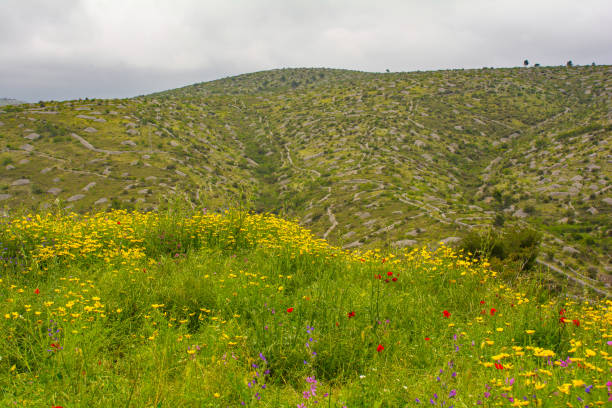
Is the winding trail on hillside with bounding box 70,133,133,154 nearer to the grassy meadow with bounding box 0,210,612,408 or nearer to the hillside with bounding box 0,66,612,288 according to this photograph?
the hillside with bounding box 0,66,612,288

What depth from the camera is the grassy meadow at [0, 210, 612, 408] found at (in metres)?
2.72

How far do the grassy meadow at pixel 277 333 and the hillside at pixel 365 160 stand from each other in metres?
2.83

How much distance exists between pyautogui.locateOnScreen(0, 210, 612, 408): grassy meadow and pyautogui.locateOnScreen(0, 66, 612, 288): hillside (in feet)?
9.30

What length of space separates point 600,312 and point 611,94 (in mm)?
66476

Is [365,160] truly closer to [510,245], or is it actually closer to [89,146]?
[510,245]

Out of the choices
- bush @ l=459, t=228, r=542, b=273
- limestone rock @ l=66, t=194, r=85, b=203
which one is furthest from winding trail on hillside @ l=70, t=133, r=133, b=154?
bush @ l=459, t=228, r=542, b=273

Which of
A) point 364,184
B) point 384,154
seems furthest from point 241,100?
point 364,184

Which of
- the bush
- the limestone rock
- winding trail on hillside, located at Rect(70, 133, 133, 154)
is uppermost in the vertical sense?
winding trail on hillside, located at Rect(70, 133, 133, 154)

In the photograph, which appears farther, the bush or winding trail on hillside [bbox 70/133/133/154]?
winding trail on hillside [bbox 70/133/133/154]

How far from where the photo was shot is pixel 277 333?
378 cm

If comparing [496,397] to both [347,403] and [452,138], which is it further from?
[452,138]

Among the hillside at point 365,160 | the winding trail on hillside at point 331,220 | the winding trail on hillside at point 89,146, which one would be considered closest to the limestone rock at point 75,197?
the hillside at point 365,160

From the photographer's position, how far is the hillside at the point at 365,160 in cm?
2152

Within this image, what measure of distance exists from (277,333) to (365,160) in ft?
110
